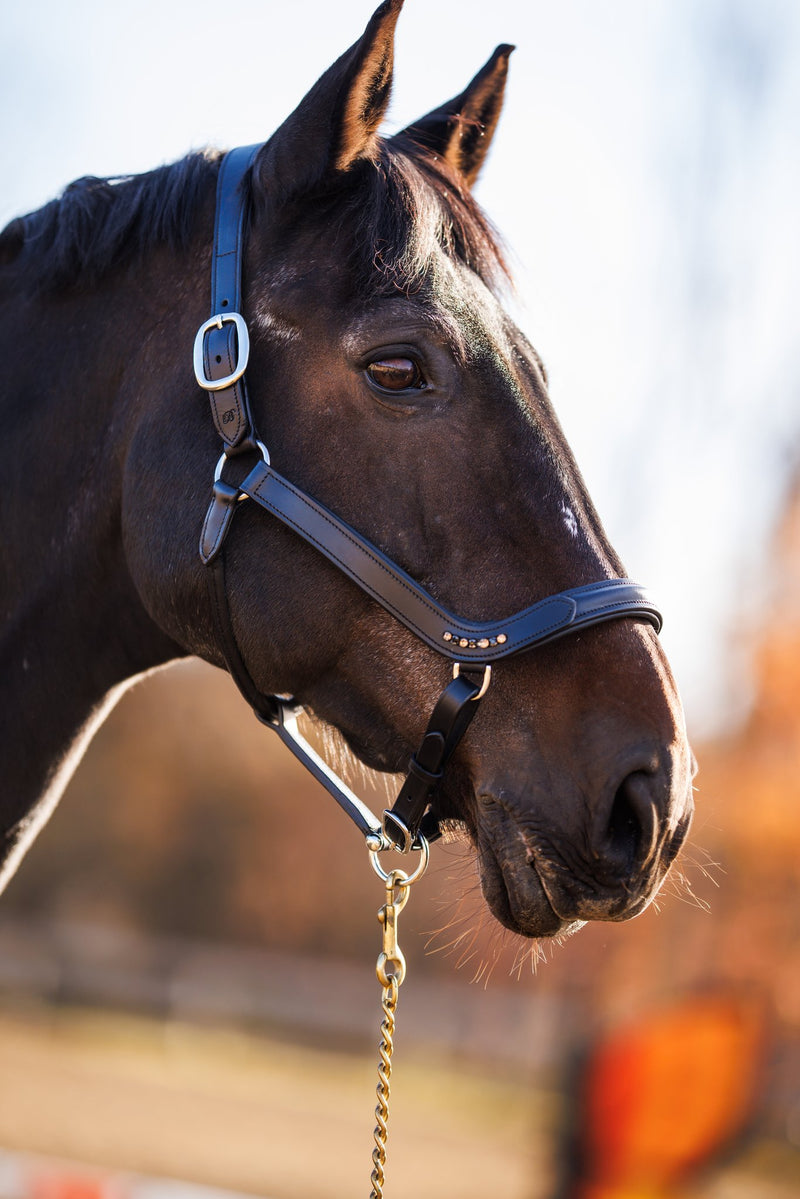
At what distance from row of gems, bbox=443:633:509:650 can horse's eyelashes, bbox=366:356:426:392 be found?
635 millimetres

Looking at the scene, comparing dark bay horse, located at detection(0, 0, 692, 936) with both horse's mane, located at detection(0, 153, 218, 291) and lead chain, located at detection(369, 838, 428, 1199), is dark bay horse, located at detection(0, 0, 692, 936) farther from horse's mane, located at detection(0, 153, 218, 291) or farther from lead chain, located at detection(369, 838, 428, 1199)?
lead chain, located at detection(369, 838, 428, 1199)

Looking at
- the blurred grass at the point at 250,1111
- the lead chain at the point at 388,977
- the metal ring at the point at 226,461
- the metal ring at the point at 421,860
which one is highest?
the metal ring at the point at 226,461

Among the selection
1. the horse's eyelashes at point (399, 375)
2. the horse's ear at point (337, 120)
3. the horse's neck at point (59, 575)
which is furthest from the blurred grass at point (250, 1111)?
the horse's ear at point (337, 120)

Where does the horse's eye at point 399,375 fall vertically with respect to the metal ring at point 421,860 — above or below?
above

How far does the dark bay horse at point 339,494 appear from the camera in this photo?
228 centimetres

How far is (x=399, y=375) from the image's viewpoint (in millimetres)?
2529

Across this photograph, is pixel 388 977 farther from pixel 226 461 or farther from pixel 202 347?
pixel 202 347

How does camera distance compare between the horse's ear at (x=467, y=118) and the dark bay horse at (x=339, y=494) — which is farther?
the horse's ear at (x=467, y=118)

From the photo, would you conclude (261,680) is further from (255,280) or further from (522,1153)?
(522,1153)

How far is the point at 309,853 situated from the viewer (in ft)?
104

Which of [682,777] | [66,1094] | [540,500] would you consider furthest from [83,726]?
[66,1094]

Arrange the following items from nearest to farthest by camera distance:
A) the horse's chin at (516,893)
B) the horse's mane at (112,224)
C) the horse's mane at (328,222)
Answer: the horse's chin at (516,893) < the horse's mane at (328,222) < the horse's mane at (112,224)

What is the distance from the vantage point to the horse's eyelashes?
8.29ft

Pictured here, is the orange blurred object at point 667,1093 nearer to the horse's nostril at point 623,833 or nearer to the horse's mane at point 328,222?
the horse's nostril at point 623,833
